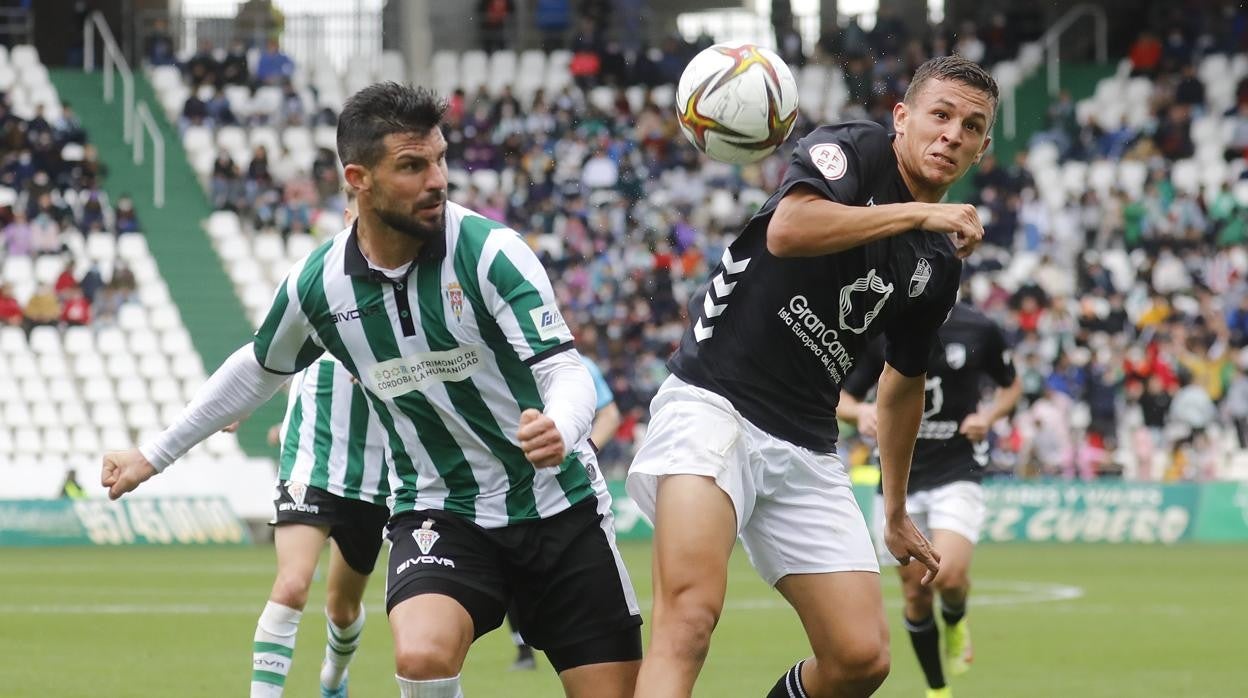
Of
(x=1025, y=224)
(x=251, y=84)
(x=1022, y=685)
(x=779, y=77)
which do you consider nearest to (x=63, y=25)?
(x=251, y=84)

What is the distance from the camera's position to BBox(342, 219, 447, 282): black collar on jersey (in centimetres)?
570

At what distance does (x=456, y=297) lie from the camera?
564cm

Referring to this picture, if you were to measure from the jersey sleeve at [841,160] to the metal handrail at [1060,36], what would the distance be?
89.4ft

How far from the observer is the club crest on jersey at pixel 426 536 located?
228 inches

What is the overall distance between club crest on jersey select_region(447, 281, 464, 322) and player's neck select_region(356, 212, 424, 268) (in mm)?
170

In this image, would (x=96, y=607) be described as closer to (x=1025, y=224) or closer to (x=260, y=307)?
(x=260, y=307)

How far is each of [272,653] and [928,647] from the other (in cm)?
352

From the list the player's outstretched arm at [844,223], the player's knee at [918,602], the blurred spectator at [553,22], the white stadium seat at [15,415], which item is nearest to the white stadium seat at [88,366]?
the white stadium seat at [15,415]

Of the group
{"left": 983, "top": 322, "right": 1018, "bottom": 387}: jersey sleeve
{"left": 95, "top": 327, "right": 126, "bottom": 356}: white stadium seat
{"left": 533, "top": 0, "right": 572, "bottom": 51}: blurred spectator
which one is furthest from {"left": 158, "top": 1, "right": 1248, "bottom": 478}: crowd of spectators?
{"left": 983, "top": 322, "right": 1018, "bottom": 387}: jersey sleeve

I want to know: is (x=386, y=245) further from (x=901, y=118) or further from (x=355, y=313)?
(x=901, y=118)

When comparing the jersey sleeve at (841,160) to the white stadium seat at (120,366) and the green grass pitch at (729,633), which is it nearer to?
the green grass pitch at (729,633)

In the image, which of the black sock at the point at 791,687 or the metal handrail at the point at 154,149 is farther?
the metal handrail at the point at 154,149

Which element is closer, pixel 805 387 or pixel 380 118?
pixel 380 118

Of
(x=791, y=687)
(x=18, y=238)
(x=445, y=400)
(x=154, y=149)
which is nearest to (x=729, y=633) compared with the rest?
(x=791, y=687)
